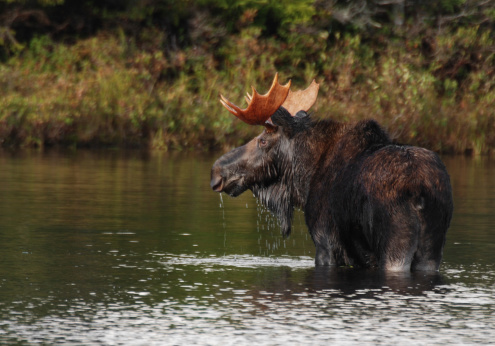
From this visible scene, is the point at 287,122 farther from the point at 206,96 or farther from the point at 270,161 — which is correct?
the point at 206,96

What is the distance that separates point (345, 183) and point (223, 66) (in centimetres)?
3021

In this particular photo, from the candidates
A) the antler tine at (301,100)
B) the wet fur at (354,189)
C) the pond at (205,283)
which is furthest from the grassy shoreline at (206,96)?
the wet fur at (354,189)

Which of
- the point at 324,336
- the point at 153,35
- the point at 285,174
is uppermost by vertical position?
the point at 153,35

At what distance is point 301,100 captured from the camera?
10766 mm

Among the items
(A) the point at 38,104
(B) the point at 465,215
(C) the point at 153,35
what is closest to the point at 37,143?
(A) the point at 38,104

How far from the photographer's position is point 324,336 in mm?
6711

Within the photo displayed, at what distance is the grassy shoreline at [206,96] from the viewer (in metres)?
30.1

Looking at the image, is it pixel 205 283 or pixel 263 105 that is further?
pixel 263 105

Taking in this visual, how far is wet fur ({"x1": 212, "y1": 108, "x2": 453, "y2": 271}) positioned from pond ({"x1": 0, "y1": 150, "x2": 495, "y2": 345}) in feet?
0.73

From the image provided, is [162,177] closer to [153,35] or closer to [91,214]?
[91,214]

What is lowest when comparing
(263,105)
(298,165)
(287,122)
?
(298,165)

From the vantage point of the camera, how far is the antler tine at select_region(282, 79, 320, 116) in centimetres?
1069

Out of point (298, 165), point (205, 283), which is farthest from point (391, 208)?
point (205, 283)

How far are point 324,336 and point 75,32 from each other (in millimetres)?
34889
